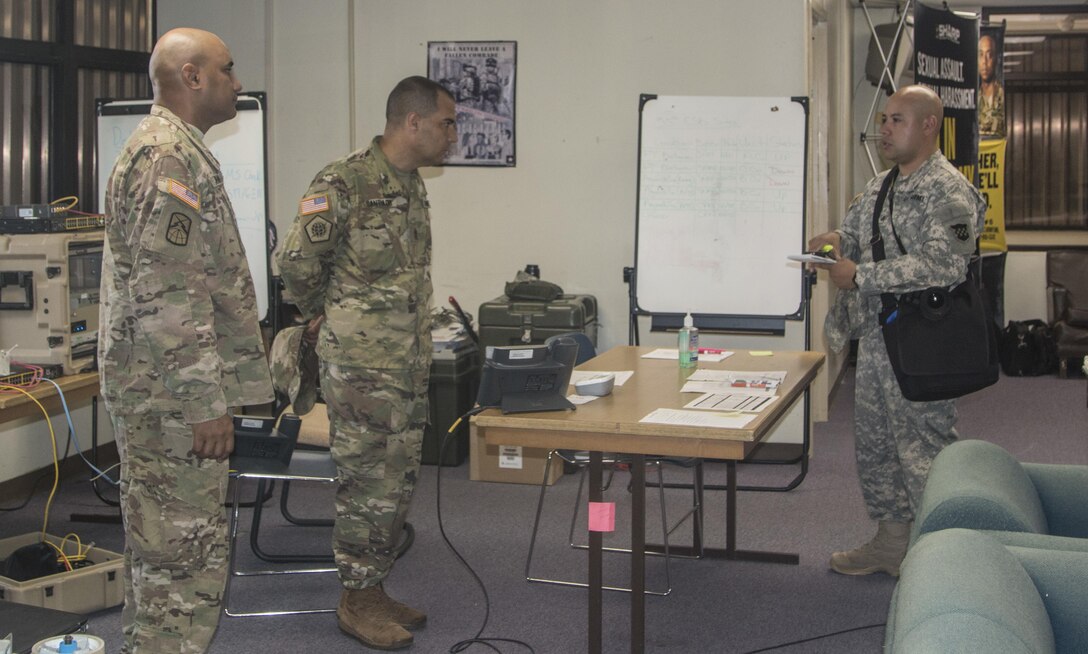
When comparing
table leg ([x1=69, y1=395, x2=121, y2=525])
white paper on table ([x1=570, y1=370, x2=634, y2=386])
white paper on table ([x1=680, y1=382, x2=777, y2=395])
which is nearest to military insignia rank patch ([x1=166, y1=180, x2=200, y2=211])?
white paper on table ([x1=570, y1=370, x2=634, y2=386])

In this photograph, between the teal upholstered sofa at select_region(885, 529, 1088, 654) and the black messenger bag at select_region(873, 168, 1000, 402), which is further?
the black messenger bag at select_region(873, 168, 1000, 402)

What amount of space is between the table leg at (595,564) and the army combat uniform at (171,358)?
903 mm

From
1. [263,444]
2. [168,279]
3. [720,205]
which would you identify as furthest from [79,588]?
[720,205]

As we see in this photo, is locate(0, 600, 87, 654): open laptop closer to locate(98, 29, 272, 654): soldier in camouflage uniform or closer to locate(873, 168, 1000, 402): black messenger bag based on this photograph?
locate(98, 29, 272, 654): soldier in camouflage uniform

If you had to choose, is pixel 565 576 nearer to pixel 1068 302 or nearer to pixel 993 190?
pixel 993 190

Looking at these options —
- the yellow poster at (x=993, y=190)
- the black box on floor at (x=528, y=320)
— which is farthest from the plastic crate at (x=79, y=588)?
the yellow poster at (x=993, y=190)

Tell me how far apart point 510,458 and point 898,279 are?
2.31 m

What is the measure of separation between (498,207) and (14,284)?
8.45 ft

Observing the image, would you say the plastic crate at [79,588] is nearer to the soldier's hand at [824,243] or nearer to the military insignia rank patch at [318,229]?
the military insignia rank patch at [318,229]

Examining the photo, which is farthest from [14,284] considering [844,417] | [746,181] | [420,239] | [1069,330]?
[1069,330]

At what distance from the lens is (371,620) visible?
11.1ft

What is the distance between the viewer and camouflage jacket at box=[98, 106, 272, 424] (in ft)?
8.07

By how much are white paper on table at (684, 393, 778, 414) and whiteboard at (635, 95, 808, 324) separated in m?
2.11

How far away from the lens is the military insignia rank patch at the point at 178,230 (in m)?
2.46
